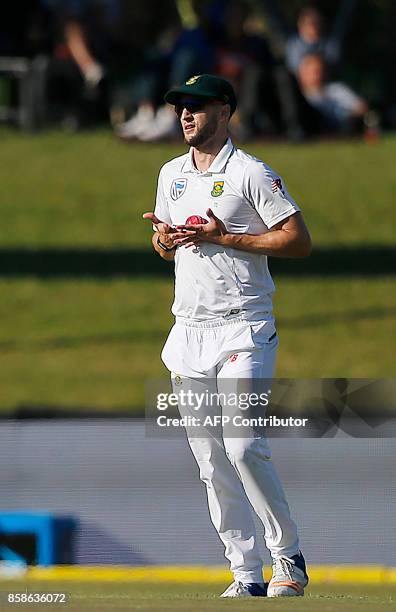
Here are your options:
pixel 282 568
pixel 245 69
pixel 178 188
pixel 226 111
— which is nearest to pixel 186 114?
pixel 226 111

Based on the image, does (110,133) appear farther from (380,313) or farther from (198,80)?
(198,80)

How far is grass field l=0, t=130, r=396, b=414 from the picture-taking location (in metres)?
13.6

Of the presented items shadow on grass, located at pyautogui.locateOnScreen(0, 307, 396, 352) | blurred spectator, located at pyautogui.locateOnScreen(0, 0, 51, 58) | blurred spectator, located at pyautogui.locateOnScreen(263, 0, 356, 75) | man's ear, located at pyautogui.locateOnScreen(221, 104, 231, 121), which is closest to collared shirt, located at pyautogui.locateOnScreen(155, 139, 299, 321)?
man's ear, located at pyautogui.locateOnScreen(221, 104, 231, 121)

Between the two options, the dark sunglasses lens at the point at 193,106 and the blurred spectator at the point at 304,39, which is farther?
the blurred spectator at the point at 304,39

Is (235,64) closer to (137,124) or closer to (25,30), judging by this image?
(137,124)

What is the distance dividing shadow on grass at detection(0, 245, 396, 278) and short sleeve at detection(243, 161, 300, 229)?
9406 mm

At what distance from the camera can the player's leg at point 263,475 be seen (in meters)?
6.17

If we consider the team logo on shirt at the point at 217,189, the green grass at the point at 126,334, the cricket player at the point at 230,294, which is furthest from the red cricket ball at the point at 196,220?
the green grass at the point at 126,334

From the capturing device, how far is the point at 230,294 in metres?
6.24

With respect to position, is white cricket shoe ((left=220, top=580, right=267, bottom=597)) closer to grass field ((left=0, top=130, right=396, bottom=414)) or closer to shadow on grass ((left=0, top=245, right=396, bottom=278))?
grass field ((left=0, top=130, right=396, bottom=414))

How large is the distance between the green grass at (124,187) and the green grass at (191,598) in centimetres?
958

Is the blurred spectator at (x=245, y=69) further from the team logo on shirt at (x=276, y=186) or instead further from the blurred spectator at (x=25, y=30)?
the team logo on shirt at (x=276, y=186)

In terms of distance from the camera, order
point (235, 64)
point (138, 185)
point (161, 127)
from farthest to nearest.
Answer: point (161, 127) → point (138, 185) → point (235, 64)

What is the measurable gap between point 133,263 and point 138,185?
2.20 m
